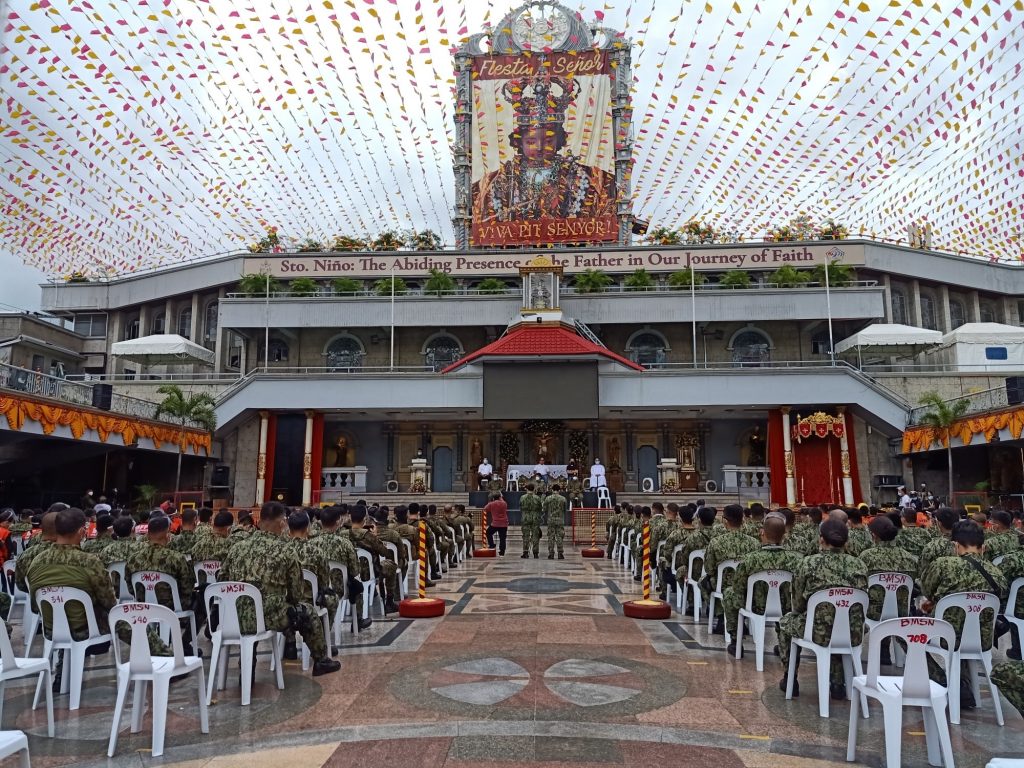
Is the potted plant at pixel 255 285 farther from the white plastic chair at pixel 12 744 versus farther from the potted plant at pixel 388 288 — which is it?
the white plastic chair at pixel 12 744

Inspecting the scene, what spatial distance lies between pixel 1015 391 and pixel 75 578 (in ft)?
73.8

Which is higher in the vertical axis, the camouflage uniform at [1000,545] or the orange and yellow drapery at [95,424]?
the orange and yellow drapery at [95,424]

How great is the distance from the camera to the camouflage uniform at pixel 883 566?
6434mm

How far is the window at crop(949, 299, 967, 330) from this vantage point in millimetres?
37812

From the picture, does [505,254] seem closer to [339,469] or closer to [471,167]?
[471,167]

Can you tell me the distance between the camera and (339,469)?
30.0 metres

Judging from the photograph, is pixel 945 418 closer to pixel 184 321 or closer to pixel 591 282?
pixel 591 282

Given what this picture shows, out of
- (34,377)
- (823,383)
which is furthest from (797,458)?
(34,377)

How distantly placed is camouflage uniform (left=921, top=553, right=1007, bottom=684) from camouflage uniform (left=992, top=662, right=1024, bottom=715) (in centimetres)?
160

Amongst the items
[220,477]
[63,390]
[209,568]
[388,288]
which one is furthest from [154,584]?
[388,288]

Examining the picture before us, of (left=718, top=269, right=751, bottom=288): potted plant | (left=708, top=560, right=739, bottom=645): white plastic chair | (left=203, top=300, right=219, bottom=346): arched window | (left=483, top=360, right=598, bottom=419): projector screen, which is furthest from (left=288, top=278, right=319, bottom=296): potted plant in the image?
(left=708, top=560, right=739, bottom=645): white plastic chair

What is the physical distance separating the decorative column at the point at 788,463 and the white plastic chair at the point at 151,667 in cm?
2475

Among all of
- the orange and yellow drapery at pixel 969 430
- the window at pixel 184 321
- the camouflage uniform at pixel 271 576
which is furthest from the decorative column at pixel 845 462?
the window at pixel 184 321

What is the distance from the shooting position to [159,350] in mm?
30656
